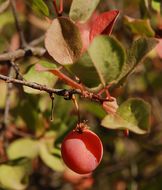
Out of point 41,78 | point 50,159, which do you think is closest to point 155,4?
point 41,78

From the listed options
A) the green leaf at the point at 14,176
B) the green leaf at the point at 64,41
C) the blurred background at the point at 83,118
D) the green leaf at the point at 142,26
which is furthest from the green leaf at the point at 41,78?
the green leaf at the point at 14,176

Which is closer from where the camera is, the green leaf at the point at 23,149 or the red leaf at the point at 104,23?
the red leaf at the point at 104,23

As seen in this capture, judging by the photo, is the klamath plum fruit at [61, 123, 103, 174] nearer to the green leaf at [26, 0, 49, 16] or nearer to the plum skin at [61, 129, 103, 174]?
the plum skin at [61, 129, 103, 174]

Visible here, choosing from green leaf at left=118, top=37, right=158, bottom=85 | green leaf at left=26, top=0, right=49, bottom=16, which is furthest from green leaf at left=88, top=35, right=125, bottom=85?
green leaf at left=26, top=0, right=49, bottom=16

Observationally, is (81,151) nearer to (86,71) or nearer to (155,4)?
(86,71)

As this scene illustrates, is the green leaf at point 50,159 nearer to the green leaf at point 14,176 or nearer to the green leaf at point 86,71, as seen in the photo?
the green leaf at point 14,176

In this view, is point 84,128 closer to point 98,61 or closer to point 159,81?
point 98,61
